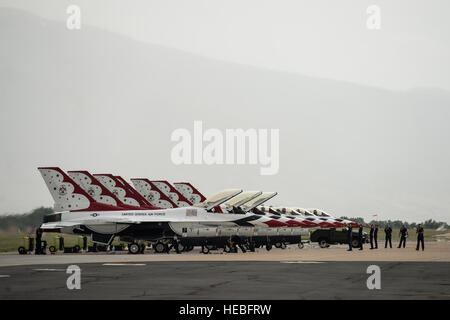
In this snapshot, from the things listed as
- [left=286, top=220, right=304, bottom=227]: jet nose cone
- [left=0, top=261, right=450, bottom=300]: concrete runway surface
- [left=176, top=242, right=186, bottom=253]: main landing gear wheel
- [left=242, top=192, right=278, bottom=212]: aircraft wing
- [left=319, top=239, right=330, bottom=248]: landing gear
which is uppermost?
[left=242, top=192, right=278, bottom=212]: aircraft wing

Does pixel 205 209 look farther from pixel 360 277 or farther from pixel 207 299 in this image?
pixel 207 299

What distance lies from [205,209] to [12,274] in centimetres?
2018

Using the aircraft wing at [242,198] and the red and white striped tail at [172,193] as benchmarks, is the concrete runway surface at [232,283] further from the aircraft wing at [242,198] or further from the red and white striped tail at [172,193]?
the red and white striped tail at [172,193]

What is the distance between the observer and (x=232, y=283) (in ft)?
56.7

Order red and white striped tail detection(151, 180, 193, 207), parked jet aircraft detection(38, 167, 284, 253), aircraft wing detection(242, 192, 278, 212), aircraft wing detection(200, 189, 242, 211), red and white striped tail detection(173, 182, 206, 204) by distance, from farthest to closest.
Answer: red and white striped tail detection(173, 182, 206, 204) → red and white striped tail detection(151, 180, 193, 207) → aircraft wing detection(242, 192, 278, 212) → aircraft wing detection(200, 189, 242, 211) → parked jet aircraft detection(38, 167, 284, 253)

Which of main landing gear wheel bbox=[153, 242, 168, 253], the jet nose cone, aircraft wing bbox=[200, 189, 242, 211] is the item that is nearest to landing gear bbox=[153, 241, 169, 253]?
main landing gear wheel bbox=[153, 242, 168, 253]

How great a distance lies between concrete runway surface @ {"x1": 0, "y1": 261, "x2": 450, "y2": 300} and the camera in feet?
47.6

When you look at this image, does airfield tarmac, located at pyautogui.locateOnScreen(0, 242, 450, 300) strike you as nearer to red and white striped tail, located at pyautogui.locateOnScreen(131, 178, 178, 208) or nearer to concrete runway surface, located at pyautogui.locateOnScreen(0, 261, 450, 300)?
concrete runway surface, located at pyautogui.locateOnScreen(0, 261, 450, 300)

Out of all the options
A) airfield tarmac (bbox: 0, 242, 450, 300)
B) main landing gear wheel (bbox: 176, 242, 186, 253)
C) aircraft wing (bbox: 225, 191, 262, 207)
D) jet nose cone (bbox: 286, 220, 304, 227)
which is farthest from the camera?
jet nose cone (bbox: 286, 220, 304, 227)

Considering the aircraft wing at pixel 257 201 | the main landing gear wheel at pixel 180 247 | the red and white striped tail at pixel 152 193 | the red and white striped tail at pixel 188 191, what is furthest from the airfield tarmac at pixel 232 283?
the red and white striped tail at pixel 188 191

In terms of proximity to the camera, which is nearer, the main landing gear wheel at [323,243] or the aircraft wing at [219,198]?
the aircraft wing at [219,198]

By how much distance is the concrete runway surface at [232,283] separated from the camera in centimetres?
1452
